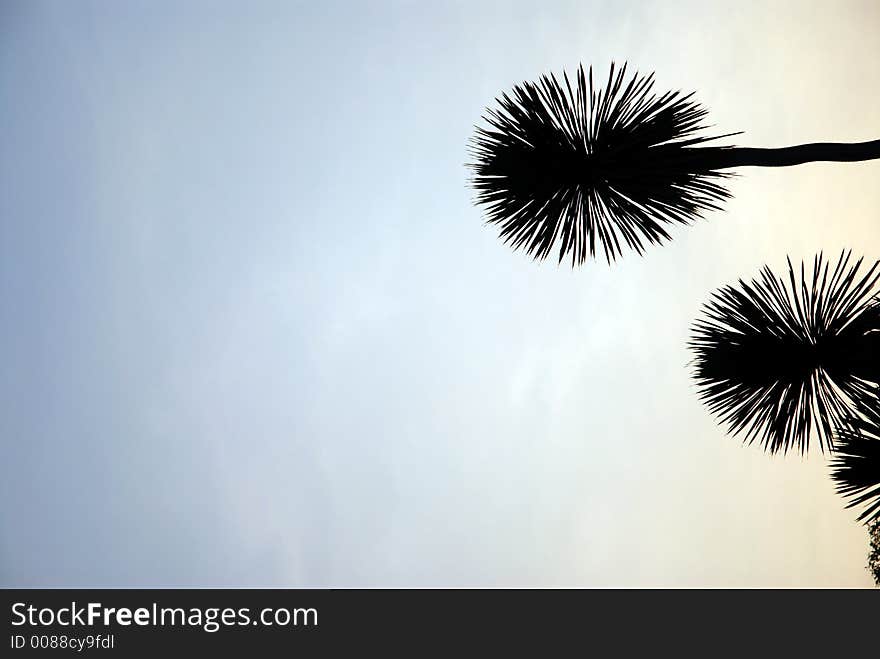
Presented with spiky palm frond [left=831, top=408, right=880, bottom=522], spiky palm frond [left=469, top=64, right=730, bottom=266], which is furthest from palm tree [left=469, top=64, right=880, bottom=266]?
spiky palm frond [left=831, top=408, right=880, bottom=522]

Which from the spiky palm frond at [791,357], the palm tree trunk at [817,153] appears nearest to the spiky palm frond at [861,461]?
the spiky palm frond at [791,357]

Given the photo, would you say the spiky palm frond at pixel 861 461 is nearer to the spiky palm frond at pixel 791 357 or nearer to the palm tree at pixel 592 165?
the spiky palm frond at pixel 791 357

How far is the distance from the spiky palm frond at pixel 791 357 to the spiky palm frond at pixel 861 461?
13.3 inches

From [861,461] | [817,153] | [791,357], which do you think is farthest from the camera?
[791,357]

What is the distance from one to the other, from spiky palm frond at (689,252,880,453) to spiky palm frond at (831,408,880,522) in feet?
1.11

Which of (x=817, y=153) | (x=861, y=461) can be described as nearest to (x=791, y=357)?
(x=861, y=461)

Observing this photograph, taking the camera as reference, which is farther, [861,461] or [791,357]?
[791,357]

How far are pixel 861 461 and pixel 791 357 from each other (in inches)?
35.1

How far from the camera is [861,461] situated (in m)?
3.41

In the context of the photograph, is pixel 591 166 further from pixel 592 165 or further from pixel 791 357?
pixel 791 357

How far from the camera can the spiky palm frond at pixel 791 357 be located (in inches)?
154
